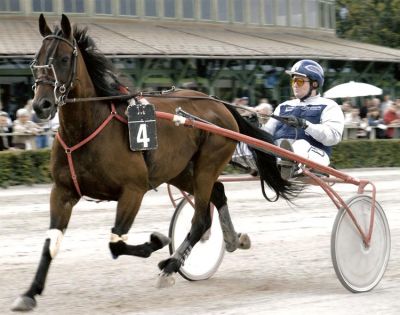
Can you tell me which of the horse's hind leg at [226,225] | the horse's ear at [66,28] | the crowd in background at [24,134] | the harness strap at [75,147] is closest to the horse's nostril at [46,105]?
the harness strap at [75,147]

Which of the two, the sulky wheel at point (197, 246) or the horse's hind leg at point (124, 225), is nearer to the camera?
the horse's hind leg at point (124, 225)

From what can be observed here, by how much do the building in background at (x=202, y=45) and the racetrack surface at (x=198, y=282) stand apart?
9.66 metres

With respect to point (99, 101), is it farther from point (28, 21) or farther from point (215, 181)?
point (28, 21)

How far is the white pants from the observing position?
6254 mm

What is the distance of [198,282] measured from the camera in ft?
20.4

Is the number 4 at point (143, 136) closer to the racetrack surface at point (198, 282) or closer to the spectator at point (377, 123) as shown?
the racetrack surface at point (198, 282)

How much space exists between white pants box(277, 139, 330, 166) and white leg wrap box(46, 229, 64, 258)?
1943 mm

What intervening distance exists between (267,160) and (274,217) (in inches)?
125

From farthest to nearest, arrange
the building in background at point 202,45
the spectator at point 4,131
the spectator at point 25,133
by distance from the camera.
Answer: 1. the building in background at point 202,45
2. the spectator at point 25,133
3. the spectator at point 4,131

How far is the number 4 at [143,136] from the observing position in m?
5.28

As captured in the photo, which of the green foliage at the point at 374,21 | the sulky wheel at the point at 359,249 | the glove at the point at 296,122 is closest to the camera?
the sulky wheel at the point at 359,249

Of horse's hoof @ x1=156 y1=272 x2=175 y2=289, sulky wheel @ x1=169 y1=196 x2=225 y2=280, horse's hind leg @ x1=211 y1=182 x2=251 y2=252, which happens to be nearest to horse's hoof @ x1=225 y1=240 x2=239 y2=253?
horse's hind leg @ x1=211 y1=182 x2=251 y2=252

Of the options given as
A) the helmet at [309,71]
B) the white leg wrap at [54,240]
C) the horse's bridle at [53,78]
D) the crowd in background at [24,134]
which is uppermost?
the horse's bridle at [53,78]

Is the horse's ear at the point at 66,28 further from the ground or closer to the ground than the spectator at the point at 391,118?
further from the ground
